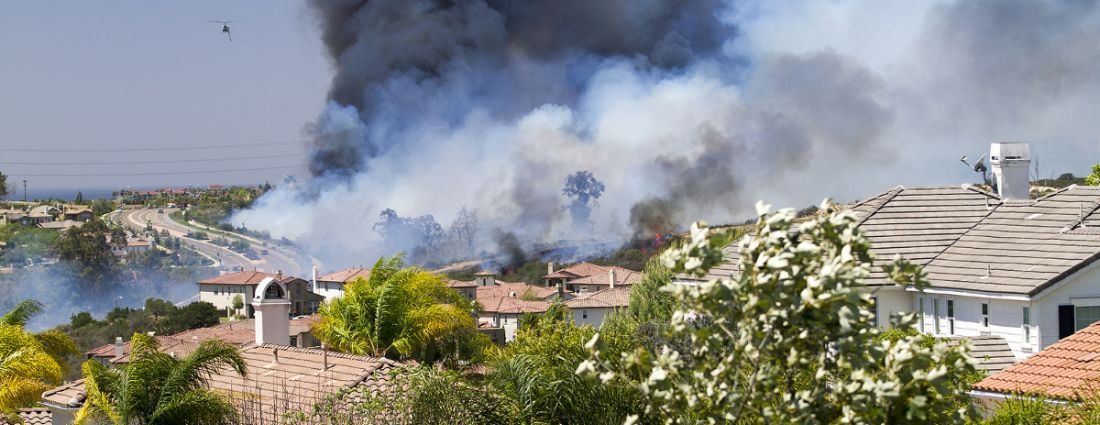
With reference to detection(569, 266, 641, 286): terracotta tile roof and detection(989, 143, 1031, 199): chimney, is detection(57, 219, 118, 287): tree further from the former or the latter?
detection(989, 143, 1031, 199): chimney

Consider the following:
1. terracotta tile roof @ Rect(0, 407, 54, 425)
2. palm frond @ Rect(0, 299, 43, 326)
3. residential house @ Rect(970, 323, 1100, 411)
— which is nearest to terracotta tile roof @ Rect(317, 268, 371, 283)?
palm frond @ Rect(0, 299, 43, 326)

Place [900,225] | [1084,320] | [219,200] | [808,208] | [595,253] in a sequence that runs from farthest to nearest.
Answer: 1. [219,200]
2. [595,253]
3. [808,208]
4. [900,225]
5. [1084,320]

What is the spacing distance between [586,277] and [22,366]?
173 feet

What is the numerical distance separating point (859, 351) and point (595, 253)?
80.1 m

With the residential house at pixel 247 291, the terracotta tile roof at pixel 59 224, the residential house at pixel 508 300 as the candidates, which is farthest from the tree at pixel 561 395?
the terracotta tile roof at pixel 59 224

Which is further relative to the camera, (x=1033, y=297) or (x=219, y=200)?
(x=219, y=200)

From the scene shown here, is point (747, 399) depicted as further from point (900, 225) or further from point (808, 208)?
point (808, 208)

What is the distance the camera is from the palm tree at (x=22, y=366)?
2016 centimetres

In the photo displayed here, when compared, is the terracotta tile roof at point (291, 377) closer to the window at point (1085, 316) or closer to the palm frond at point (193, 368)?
the palm frond at point (193, 368)

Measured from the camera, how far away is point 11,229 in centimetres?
11825

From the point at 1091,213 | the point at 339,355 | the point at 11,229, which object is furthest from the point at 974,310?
the point at 11,229

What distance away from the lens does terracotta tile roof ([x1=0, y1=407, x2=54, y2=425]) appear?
2114 centimetres

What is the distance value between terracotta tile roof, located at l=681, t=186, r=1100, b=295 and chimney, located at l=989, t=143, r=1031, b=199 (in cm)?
33

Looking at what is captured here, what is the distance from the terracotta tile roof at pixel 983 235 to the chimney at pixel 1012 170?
33 centimetres
